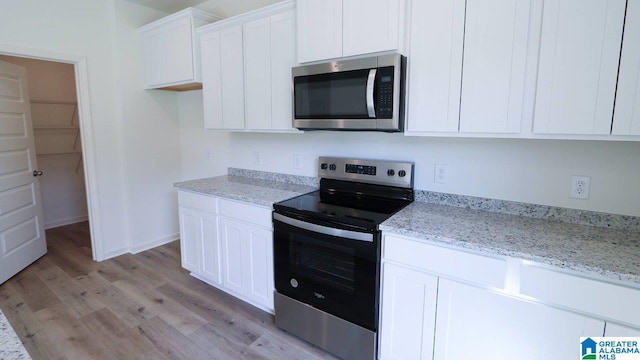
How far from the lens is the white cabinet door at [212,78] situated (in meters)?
2.77

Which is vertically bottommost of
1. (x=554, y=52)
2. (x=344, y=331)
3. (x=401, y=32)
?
(x=344, y=331)

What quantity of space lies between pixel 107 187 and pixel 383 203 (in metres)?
2.92

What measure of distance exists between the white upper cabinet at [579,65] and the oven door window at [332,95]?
872 millimetres

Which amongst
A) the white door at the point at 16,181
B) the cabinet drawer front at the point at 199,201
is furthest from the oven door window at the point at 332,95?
the white door at the point at 16,181

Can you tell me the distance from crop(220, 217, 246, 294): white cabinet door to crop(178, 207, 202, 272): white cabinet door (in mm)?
344

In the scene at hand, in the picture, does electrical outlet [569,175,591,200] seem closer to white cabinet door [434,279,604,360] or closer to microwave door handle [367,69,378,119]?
white cabinet door [434,279,604,360]

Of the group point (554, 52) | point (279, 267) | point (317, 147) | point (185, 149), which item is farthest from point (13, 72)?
point (554, 52)

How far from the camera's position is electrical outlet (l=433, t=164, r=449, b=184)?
81.9 inches

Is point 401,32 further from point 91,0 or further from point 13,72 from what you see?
Result: point 13,72

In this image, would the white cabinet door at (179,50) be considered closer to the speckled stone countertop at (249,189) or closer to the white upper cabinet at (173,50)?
the white upper cabinet at (173,50)

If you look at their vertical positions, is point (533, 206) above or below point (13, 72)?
below

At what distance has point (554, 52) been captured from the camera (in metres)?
1.45

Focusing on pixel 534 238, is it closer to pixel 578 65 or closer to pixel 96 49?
pixel 578 65

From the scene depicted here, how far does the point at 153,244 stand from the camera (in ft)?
12.4
